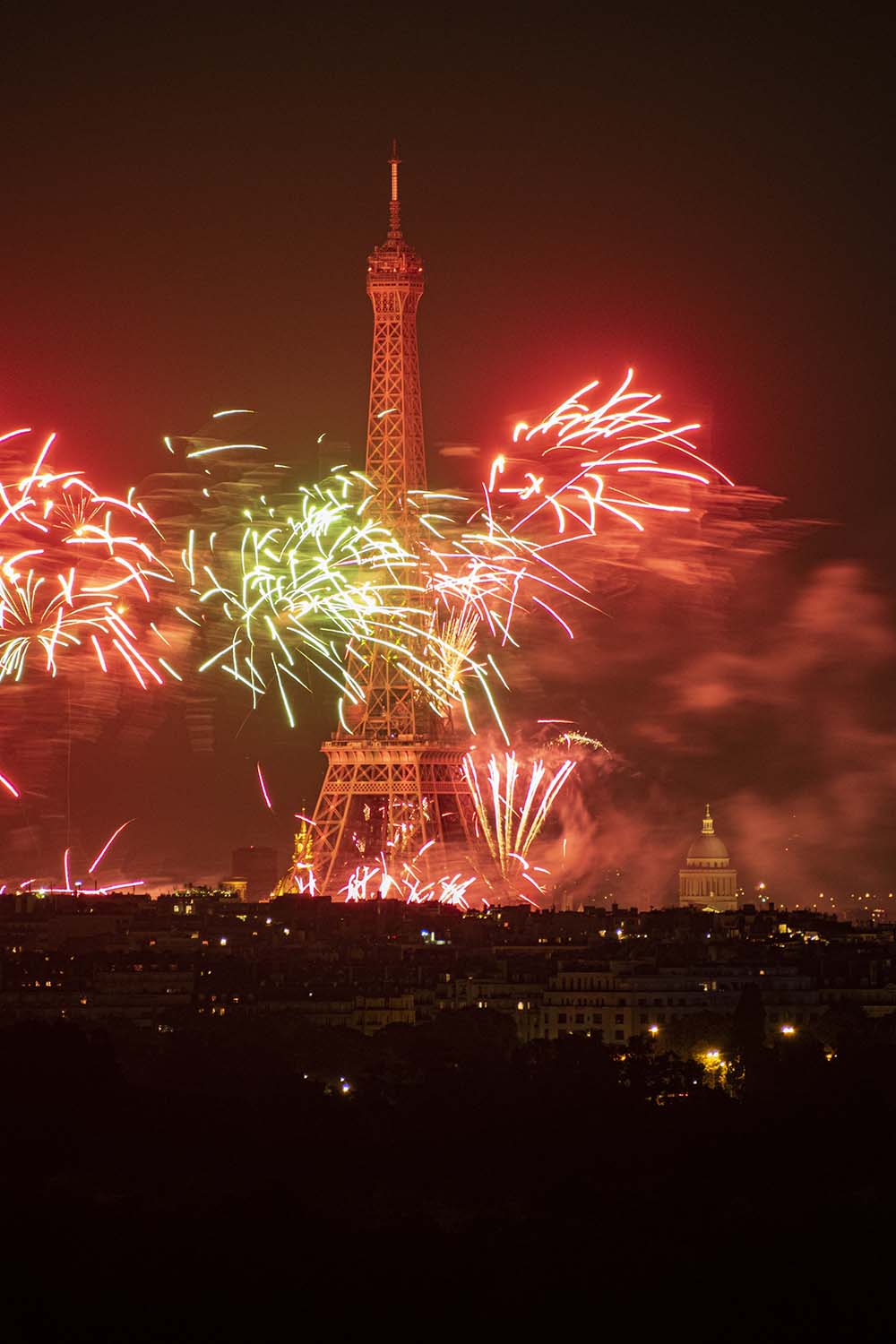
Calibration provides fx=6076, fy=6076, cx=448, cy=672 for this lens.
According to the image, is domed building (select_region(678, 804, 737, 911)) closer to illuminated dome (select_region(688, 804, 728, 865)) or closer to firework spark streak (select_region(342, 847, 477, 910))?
illuminated dome (select_region(688, 804, 728, 865))

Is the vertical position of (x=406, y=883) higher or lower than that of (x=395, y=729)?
lower

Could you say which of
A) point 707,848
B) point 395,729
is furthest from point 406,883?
point 707,848

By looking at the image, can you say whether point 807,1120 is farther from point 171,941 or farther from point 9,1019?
point 171,941

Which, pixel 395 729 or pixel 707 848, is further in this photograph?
pixel 707 848

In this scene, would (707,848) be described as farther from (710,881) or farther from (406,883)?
(406,883)

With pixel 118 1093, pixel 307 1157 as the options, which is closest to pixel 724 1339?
pixel 307 1157

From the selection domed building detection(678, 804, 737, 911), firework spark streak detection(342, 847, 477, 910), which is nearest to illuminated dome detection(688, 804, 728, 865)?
domed building detection(678, 804, 737, 911)

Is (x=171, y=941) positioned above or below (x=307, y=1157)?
above
